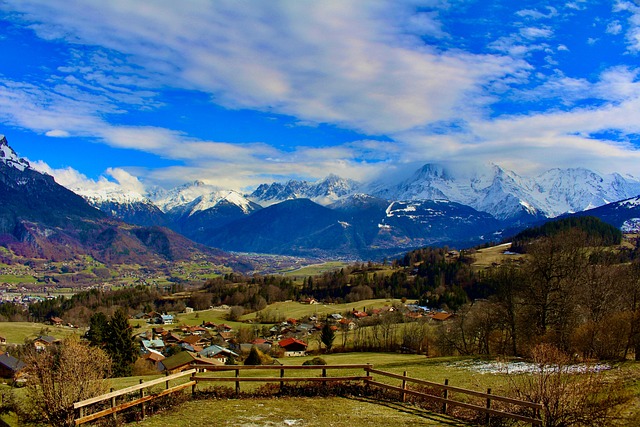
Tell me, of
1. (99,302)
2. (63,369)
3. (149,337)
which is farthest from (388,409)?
(99,302)

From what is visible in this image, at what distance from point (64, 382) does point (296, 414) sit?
1004 centimetres

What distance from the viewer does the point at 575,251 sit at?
38.9 metres

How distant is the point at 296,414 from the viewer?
20672 mm

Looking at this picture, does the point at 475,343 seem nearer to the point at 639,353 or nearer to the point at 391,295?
the point at 639,353

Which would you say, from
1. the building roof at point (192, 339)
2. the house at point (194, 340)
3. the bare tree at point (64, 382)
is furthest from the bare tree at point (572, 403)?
the building roof at point (192, 339)

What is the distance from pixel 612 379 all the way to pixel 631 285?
64.9 ft

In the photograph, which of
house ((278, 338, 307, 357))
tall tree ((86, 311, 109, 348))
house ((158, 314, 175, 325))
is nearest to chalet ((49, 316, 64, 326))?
house ((158, 314, 175, 325))

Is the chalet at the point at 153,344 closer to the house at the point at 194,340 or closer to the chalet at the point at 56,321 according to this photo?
the house at the point at 194,340

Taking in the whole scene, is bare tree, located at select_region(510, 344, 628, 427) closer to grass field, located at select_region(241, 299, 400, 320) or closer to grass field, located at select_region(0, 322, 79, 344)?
grass field, located at select_region(0, 322, 79, 344)

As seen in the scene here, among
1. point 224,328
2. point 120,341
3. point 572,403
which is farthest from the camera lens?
point 224,328

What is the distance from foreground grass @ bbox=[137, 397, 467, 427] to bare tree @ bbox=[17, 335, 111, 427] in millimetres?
2962

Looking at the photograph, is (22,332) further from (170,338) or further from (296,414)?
(296,414)

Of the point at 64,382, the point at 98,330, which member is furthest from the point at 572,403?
the point at 98,330

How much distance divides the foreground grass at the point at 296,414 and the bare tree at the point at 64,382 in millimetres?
2962
